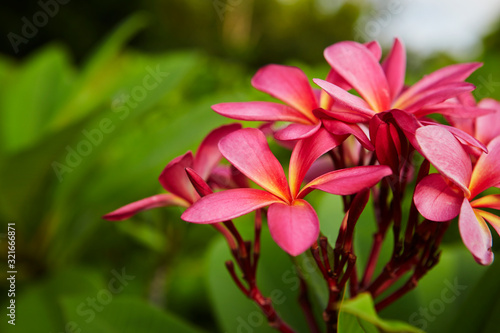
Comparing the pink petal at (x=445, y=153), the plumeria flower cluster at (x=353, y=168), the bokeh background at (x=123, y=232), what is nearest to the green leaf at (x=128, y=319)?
the bokeh background at (x=123, y=232)

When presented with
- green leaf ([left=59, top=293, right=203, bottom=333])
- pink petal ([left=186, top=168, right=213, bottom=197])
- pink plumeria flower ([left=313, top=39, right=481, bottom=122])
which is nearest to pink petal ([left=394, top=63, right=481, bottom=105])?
pink plumeria flower ([left=313, top=39, right=481, bottom=122])

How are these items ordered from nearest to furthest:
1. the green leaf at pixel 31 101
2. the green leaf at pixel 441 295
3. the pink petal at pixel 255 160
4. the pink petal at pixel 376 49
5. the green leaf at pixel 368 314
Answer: the green leaf at pixel 368 314
the pink petal at pixel 255 160
the pink petal at pixel 376 49
the green leaf at pixel 441 295
the green leaf at pixel 31 101

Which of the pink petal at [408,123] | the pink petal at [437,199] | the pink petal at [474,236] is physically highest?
the pink petal at [408,123]

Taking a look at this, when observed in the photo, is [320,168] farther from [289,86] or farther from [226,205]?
[226,205]

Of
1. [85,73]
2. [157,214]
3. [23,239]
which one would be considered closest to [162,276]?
[157,214]

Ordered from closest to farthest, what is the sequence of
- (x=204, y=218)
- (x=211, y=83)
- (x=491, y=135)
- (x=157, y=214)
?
(x=204, y=218) < (x=491, y=135) < (x=157, y=214) < (x=211, y=83)

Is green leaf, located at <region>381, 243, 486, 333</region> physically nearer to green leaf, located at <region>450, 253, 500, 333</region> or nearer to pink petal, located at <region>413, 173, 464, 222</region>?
green leaf, located at <region>450, 253, 500, 333</region>

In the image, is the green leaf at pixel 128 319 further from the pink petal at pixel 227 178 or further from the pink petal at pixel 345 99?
the pink petal at pixel 345 99

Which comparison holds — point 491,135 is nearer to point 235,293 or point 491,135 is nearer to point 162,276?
point 235,293
